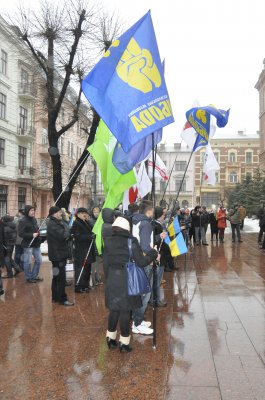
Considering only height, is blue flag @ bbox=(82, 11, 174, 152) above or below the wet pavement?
above

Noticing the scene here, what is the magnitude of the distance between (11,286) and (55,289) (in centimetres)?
206

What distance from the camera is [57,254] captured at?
7246 mm

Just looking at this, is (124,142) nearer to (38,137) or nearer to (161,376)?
(161,376)

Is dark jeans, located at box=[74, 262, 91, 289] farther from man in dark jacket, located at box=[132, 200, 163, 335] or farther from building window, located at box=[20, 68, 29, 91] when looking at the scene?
building window, located at box=[20, 68, 29, 91]

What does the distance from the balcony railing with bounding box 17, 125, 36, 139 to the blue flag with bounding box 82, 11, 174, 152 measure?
94.8 ft

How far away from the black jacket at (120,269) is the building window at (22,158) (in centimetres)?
2973

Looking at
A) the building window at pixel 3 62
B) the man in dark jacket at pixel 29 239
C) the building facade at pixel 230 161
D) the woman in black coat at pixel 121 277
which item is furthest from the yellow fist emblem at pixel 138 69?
the building facade at pixel 230 161

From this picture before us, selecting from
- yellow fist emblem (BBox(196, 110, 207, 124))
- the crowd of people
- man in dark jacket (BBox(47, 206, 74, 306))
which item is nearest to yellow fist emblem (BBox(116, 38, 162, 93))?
the crowd of people

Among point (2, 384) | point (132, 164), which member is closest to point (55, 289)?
point (132, 164)

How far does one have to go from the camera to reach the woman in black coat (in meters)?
4.77

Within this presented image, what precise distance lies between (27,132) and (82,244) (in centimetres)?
2790

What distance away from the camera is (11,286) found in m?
9.02

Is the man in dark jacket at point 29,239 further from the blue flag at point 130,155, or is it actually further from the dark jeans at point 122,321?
the dark jeans at point 122,321

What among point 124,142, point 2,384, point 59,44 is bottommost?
point 2,384
